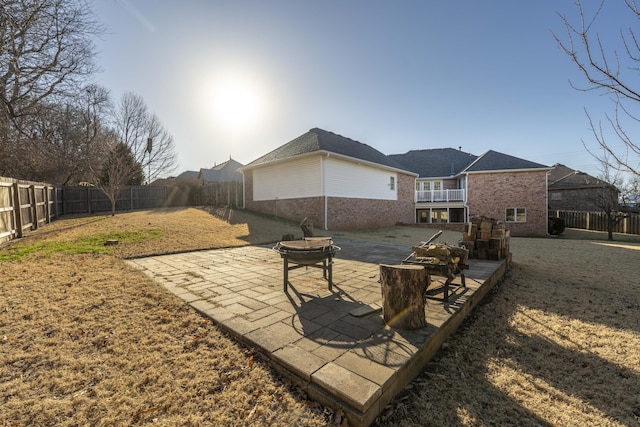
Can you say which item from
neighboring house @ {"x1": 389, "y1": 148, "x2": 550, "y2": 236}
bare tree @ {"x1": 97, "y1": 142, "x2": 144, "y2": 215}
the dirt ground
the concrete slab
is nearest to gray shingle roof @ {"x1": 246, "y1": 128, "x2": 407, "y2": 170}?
neighboring house @ {"x1": 389, "y1": 148, "x2": 550, "y2": 236}

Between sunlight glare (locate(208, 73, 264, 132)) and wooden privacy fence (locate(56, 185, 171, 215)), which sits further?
wooden privacy fence (locate(56, 185, 171, 215))

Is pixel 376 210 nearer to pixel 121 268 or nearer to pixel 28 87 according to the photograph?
pixel 121 268

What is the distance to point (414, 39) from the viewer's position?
8617mm

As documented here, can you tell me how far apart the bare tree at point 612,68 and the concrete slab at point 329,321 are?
2.35m

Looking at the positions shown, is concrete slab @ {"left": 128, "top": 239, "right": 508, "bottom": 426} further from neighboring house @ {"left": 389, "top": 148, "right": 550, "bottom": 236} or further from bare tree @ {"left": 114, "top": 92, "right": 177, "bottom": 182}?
bare tree @ {"left": 114, "top": 92, "right": 177, "bottom": 182}

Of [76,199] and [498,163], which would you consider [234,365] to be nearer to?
[76,199]

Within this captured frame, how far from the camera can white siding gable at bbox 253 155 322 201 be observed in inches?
532

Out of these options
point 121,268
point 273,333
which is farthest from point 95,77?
point 273,333

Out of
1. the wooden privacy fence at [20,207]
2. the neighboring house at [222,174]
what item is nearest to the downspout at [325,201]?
the wooden privacy fence at [20,207]

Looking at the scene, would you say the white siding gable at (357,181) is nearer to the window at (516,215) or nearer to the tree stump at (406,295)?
the window at (516,215)

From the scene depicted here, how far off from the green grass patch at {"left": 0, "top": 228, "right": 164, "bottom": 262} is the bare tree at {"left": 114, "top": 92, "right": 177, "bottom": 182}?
2256 centimetres

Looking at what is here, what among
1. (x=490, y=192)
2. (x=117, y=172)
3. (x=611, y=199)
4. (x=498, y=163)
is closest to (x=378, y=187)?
(x=490, y=192)

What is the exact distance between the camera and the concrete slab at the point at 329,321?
1.89 meters

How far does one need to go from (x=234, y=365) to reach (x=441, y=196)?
877 inches
